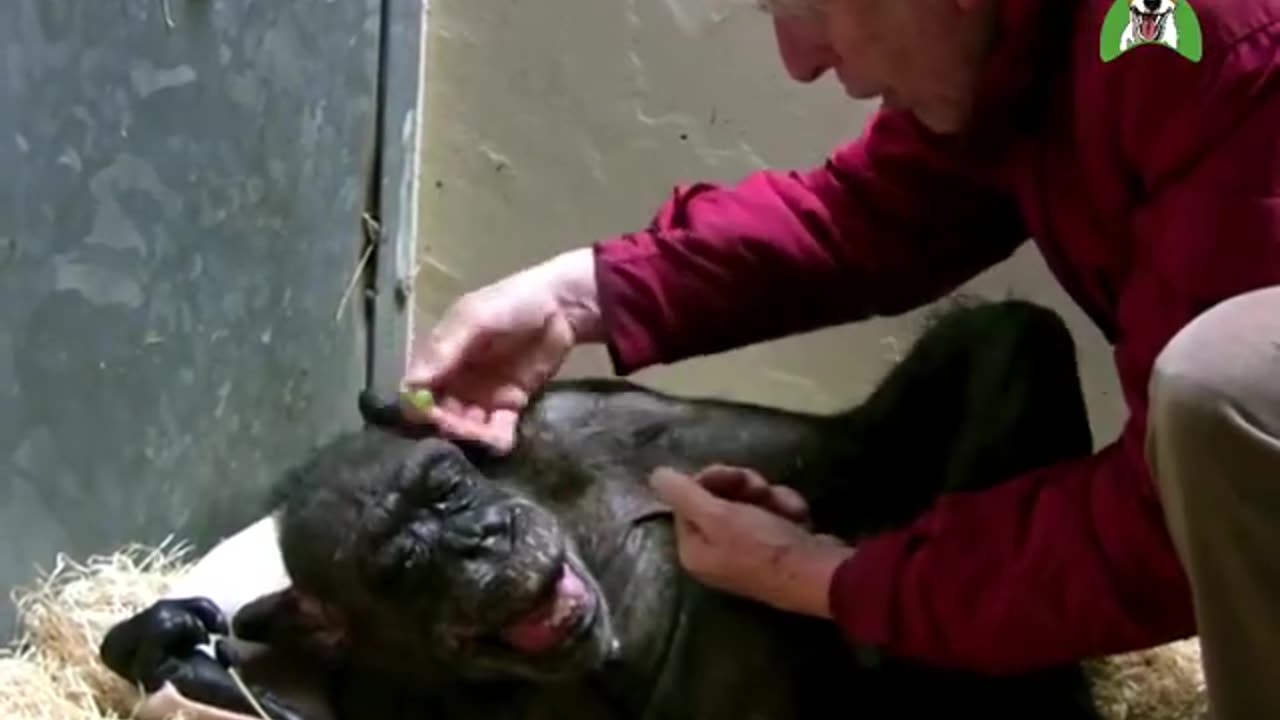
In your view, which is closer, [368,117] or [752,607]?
[752,607]

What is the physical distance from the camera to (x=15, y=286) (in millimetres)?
2105

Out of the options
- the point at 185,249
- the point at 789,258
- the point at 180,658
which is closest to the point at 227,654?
the point at 180,658

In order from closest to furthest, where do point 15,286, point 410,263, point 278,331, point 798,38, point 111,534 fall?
point 798,38
point 15,286
point 111,534
point 278,331
point 410,263

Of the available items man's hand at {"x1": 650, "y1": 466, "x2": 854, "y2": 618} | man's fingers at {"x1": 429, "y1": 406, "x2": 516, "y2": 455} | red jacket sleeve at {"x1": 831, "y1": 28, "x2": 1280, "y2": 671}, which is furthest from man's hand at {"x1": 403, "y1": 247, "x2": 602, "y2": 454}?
red jacket sleeve at {"x1": 831, "y1": 28, "x2": 1280, "y2": 671}

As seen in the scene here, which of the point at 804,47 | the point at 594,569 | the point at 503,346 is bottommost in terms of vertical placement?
the point at 594,569

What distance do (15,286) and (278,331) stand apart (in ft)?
1.69

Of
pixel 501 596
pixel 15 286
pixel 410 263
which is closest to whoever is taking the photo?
pixel 501 596

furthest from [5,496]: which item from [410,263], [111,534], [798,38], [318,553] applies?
[798,38]

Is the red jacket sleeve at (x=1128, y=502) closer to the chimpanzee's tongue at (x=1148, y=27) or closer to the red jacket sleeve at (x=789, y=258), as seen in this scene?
the chimpanzee's tongue at (x=1148, y=27)

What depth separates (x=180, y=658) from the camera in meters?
2.03

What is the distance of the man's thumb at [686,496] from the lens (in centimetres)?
179

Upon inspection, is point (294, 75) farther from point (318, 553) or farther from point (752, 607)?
point (752, 607)

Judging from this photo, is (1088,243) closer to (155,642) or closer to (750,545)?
(750,545)

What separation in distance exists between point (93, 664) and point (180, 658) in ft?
0.59
